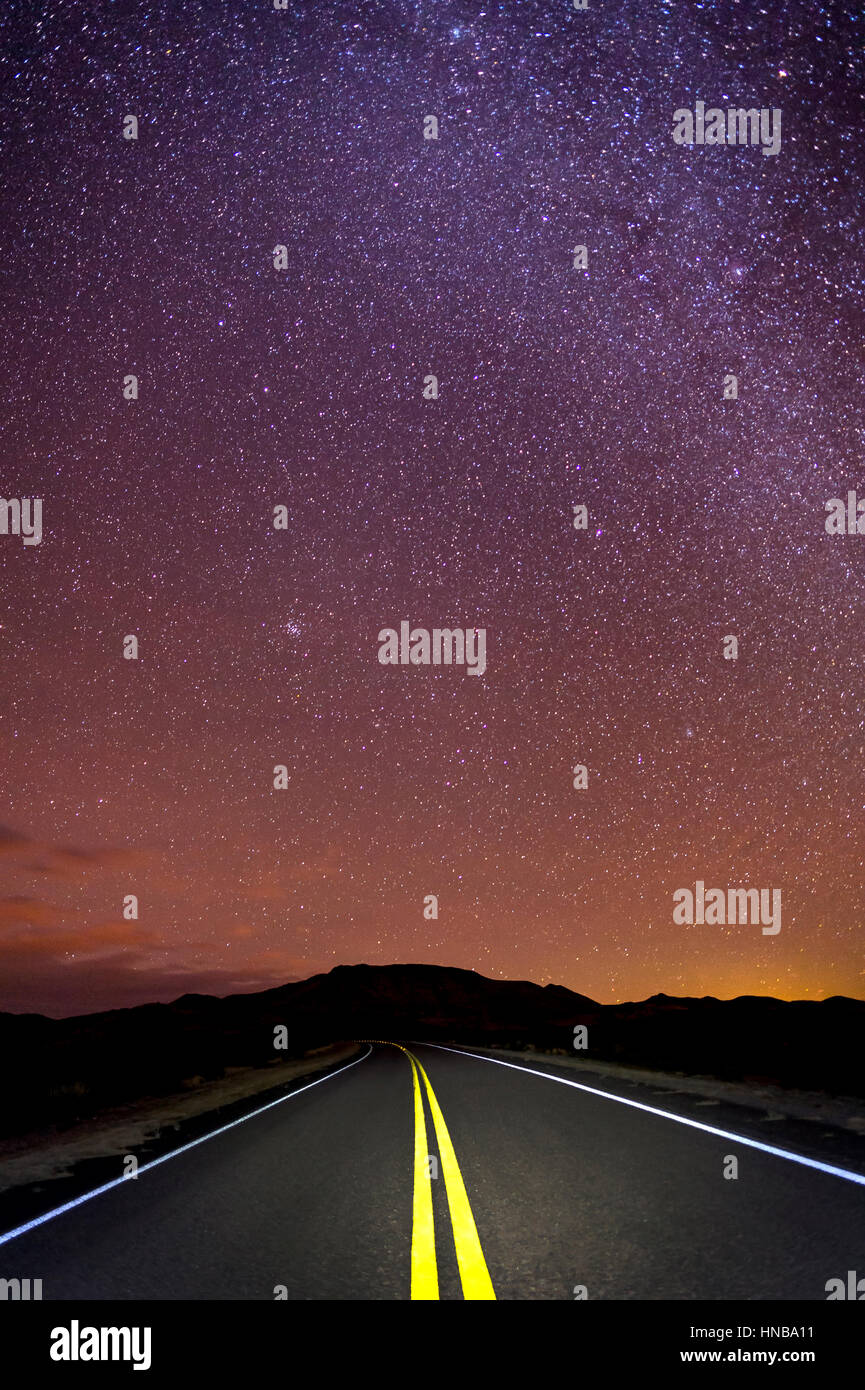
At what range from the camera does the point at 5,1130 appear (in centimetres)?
1321

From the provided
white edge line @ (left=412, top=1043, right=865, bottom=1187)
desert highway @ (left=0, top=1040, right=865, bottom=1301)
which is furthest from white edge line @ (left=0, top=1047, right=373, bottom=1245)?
white edge line @ (left=412, top=1043, right=865, bottom=1187)

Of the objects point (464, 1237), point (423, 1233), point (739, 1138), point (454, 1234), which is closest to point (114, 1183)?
point (423, 1233)

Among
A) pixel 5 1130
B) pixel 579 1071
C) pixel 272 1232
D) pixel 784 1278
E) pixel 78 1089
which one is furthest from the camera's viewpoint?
pixel 579 1071

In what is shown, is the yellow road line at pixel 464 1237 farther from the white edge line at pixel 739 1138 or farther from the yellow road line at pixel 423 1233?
the white edge line at pixel 739 1138

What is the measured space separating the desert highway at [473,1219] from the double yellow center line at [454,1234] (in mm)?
19

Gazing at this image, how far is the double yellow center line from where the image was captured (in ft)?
15.3

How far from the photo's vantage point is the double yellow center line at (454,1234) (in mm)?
4648

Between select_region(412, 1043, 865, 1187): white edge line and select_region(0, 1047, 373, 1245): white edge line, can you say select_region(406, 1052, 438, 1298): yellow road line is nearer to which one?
select_region(0, 1047, 373, 1245): white edge line

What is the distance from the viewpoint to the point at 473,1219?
6.21m

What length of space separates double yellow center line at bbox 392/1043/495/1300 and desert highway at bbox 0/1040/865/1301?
0.8 inches

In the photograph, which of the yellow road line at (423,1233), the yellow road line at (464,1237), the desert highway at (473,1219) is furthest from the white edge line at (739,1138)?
the yellow road line at (423,1233)
